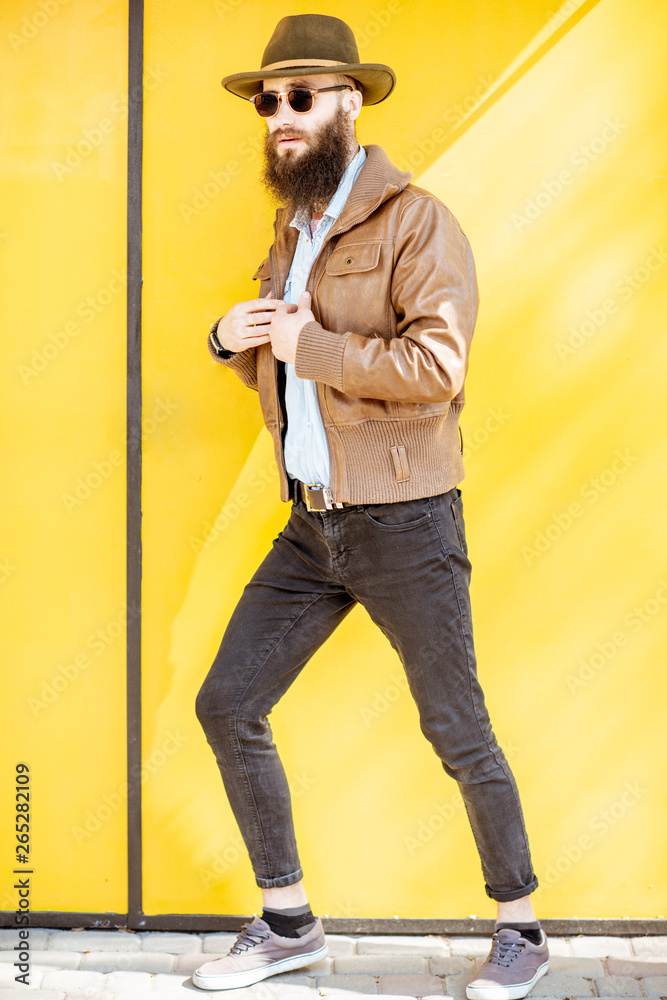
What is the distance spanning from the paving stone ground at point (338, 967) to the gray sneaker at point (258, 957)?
29 mm

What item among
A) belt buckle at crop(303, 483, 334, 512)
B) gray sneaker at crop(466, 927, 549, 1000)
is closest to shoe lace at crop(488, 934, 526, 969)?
gray sneaker at crop(466, 927, 549, 1000)

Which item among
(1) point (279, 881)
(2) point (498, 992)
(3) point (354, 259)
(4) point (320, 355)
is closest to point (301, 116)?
(3) point (354, 259)

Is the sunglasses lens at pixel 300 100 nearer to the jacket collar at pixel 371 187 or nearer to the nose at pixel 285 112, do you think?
the nose at pixel 285 112

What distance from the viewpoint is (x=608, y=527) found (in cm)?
290

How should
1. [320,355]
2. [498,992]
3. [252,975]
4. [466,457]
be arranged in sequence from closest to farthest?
[320,355] < [498,992] < [252,975] < [466,457]

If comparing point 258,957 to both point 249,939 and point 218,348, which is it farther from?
point 218,348

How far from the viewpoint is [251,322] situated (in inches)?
96.3

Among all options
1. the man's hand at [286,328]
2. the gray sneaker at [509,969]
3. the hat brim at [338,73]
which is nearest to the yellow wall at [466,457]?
the hat brim at [338,73]

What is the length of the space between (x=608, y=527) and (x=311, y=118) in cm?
146

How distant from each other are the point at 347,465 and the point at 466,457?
24.7 inches

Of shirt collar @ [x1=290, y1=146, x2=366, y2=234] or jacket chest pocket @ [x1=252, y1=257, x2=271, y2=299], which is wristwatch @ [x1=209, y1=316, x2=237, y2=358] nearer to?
jacket chest pocket @ [x1=252, y1=257, x2=271, y2=299]

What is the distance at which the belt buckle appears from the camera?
244 centimetres

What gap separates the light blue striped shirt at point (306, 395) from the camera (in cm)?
247

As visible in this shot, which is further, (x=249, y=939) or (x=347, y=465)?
(x=249, y=939)
